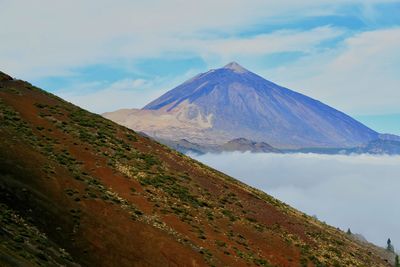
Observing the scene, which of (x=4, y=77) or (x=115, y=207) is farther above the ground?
(x=4, y=77)

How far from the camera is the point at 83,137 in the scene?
63.6 metres

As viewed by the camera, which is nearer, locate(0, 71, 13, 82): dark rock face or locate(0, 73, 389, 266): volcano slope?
locate(0, 73, 389, 266): volcano slope

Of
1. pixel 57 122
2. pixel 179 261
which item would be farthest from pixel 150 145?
pixel 179 261

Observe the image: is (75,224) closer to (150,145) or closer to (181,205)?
(181,205)

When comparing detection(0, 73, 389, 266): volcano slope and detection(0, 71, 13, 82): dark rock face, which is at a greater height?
detection(0, 71, 13, 82): dark rock face

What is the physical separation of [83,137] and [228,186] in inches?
892

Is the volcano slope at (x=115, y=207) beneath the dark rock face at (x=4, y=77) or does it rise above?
beneath

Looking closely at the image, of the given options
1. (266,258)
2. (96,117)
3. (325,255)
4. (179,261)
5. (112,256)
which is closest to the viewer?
(112,256)

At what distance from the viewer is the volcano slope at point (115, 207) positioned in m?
36.5

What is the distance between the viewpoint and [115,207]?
4628 centimetres

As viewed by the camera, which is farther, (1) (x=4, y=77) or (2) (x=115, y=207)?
(1) (x=4, y=77)

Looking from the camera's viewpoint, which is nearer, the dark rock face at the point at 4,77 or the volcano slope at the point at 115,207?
the volcano slope at the point at 115,207

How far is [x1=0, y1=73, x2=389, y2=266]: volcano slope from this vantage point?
1437 inches

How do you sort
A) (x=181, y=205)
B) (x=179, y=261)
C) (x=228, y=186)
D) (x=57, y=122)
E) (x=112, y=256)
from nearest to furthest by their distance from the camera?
(x=112, y=256)
(x=179, y=261)
(x=181, y=205)
(x=57, y=122)
(x=228, y=186)
